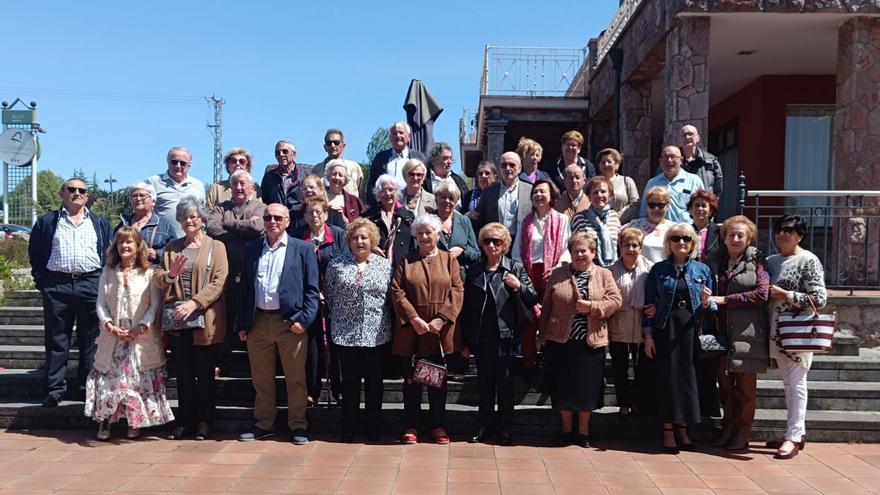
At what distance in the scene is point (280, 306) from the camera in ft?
17.3

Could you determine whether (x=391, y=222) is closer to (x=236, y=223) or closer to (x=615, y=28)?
(x=236, y=223)

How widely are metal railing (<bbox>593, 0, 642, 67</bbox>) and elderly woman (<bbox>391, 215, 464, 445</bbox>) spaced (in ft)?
26.5

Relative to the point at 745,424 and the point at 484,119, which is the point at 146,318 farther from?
the point at 484,119

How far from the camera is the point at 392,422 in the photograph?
563 cm

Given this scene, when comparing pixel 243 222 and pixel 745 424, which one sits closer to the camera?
pixel 745 424

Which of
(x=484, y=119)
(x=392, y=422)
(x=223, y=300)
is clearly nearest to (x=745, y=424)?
(x=392, y=422)

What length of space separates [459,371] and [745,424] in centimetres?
216

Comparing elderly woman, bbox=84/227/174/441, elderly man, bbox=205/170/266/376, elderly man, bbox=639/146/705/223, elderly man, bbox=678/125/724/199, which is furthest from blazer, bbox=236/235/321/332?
elderly man, bbox=678/125/724/199

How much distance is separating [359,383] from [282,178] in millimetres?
2302

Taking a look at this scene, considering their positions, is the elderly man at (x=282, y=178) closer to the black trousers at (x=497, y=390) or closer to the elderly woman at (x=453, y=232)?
the elderly woman at (x=453, y=232)

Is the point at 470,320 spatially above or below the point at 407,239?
below

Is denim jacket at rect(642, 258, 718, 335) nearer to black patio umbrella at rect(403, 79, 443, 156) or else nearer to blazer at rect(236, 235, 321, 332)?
blazer at rect(236, 235, 321, 332)

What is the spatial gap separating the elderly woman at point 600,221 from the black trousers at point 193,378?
121 inches

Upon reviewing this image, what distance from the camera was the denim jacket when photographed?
510 centimetres
